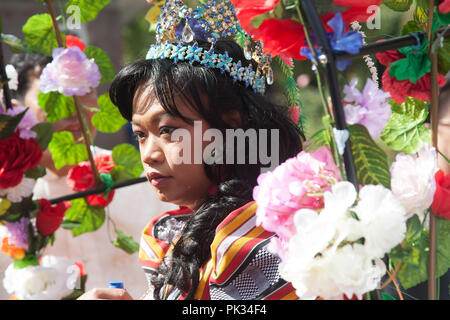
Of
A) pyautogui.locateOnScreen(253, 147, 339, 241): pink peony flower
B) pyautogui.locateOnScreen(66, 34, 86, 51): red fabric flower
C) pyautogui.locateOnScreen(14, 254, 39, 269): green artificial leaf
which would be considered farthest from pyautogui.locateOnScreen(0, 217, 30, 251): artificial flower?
pyautogui.locateOnScreen(253, 147, 339, 241): pink peony flower

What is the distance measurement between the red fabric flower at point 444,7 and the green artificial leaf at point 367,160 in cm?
21

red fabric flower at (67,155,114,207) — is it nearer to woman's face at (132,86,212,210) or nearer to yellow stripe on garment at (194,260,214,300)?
woman's face at (132,86,212,210)

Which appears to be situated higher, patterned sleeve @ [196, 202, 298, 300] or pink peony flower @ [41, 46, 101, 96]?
pink peony flower @ [41, 46, 101, 96]

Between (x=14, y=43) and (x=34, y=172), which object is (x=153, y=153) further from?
(x=14, y=43)

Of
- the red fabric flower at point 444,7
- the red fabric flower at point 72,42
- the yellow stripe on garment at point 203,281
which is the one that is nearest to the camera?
the red fabric flower at point 444,7

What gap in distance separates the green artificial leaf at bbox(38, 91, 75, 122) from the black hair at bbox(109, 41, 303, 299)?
0.24 meters

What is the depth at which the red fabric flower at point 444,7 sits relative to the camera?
90 centimetres

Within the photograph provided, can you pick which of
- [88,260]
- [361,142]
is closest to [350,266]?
A: [361,142]

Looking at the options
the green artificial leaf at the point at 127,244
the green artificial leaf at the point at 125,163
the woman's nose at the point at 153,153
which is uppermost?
the woman's nose at the point at 153,153

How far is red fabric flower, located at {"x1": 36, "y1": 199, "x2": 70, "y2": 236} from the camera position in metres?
1.37

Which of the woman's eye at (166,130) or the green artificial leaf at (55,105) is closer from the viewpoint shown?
the woman's eye at (166,130)

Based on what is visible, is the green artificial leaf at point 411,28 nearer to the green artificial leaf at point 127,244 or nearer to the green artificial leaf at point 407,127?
the green artificial leaf at point 407,127

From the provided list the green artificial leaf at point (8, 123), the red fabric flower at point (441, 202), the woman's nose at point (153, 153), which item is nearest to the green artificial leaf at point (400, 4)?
the red fabric flower at point (441, 202)
